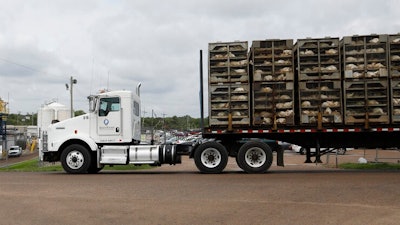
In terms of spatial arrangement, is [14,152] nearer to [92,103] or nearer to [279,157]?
[92,103]

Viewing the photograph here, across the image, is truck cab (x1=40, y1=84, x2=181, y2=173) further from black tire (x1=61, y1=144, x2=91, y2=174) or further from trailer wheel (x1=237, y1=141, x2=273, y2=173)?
trailer wheel (x1=237, y1=141, x2=273, y2=173)

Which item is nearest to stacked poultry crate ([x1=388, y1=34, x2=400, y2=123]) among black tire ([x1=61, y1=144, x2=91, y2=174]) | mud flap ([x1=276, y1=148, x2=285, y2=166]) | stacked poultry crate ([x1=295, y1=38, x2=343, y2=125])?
stacked poultry crate ([x1=295, y1=38, x2=343, y2=125])

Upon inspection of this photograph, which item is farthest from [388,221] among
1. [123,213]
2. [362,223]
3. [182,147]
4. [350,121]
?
[182,147]

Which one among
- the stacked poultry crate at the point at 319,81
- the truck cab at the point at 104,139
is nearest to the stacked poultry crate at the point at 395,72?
the stacked poultry crate at the point at 319,81

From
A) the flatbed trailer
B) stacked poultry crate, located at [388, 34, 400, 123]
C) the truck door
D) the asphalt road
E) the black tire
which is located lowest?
the asphalt road

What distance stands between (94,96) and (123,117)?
4.37 ft

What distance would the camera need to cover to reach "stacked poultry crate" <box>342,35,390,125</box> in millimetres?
17422

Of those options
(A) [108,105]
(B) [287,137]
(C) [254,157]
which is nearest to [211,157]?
(C) [254,157]

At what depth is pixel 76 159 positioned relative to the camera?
59.7 feet

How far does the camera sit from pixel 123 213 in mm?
9133

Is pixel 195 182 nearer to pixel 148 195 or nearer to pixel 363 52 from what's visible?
pixel 148 195

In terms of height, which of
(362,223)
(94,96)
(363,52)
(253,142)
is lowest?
(362,223)

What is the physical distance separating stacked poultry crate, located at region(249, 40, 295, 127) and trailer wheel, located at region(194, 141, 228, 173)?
5.26ft

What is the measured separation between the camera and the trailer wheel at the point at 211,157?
58.3ft
